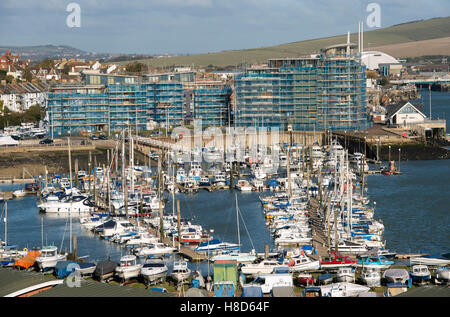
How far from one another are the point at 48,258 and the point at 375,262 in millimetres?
5180

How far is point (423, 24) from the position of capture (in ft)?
390

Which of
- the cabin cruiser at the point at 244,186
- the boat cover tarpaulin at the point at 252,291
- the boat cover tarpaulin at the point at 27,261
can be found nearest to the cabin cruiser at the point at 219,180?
the cabin cruiser at the point at 244,186

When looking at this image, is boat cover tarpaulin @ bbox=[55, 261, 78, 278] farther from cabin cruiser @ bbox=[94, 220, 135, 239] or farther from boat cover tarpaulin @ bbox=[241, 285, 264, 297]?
boat cover tarpaulin @ bbox=[241, 285, 264, 297]

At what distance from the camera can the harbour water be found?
622 inches

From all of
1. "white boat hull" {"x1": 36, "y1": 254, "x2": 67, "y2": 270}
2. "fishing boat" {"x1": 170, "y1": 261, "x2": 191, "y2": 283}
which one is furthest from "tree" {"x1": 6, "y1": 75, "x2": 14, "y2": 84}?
"fishing boat" {"x1": 170, "y1": 261, "x2": 191, "y2": 283}

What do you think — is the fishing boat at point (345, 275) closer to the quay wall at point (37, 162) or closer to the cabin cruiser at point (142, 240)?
the cabin cruiser at point (142, 240)

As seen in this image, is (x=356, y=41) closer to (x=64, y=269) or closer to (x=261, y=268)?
(x=261, y=268)

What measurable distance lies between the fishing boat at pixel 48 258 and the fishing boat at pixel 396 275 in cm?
522

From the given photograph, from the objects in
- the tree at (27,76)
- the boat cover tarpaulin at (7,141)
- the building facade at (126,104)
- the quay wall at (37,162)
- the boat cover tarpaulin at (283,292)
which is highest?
the tree at (27,76)

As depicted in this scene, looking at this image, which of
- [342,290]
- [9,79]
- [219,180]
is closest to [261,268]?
[342,290]

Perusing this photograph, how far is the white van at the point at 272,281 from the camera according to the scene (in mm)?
11672
